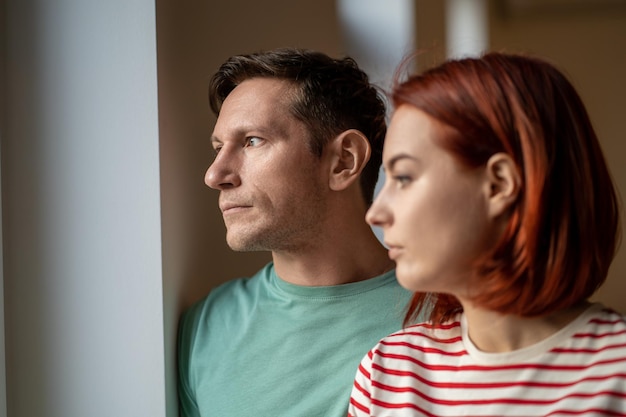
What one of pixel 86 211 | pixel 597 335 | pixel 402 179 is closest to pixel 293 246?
pixel 86 211

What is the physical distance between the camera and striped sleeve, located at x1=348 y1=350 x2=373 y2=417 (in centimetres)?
115

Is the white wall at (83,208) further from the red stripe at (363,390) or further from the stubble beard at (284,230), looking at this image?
the red stripe at (363,390)

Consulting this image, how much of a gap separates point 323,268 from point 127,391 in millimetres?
443

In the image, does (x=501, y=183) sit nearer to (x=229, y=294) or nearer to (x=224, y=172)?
(x=224, y=172)

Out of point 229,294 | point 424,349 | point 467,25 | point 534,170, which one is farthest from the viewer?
point 467,25

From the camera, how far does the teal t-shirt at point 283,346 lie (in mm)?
1441

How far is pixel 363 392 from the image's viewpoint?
1.16 metres

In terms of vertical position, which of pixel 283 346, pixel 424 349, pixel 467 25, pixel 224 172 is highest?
pixel 467 25

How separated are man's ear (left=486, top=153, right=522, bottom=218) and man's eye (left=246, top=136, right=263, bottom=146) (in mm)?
634

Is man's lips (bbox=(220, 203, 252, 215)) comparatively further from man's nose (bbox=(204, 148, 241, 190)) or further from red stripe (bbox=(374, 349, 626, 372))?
red stripe (bbox=(374, 349, 626, 372))

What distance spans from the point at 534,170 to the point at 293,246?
2.21 ft

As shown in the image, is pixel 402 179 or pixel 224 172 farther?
pixel 224 172

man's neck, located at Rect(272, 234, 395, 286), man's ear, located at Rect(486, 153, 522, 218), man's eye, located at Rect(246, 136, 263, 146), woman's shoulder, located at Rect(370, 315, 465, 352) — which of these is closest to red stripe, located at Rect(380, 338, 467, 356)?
woman's shoulder, located at Rect(370, 315, 465, 352)

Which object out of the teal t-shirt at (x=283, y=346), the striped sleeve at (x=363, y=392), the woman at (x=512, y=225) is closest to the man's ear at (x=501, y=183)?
the woman at (x=512, y=225)
